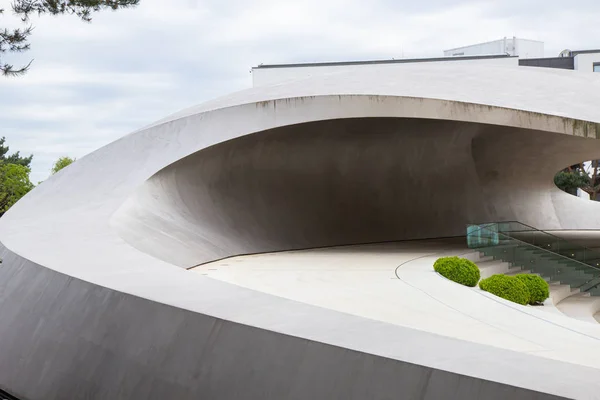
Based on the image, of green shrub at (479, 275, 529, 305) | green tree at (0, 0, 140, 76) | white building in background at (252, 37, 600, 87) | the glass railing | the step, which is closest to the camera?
green tree at (0, 0, 140, 76)

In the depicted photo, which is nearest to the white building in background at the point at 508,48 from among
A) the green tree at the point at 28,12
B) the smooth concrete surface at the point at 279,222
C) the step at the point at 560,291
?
the smooth concrete surface at the point at 279,222

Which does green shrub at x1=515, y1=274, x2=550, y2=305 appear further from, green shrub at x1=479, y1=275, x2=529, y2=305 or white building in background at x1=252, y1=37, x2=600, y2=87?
white building in background at x1=252, y1=37, x2=600, y2=87

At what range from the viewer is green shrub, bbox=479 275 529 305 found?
10.9m

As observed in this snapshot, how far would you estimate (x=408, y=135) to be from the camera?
60.3ft

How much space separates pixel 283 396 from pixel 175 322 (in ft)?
3.88

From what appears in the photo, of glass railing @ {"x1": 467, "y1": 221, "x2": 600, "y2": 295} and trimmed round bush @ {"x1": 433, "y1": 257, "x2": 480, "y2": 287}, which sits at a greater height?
trimmed round bush @ {"x1": 433, "y1": 257, "x2": 480, "y2": 287}

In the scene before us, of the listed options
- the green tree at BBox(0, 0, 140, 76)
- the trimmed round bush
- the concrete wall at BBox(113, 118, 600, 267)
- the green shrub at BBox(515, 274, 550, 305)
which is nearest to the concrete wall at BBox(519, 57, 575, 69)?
the concrete wall at BBox(113, 118, 600, 267)

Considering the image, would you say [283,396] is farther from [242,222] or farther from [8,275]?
[242,222]

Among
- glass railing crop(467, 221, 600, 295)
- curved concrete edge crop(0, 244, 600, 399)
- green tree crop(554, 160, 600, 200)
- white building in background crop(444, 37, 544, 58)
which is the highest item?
white building in background crop(444, 37, 544, 58)

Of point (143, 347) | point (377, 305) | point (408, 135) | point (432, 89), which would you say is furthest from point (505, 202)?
point (143, 347)

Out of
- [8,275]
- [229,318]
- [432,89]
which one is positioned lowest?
[8,275]

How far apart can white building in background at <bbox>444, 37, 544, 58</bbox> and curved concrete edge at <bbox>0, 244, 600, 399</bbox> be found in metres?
48.5

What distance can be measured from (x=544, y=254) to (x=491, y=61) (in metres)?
32.9

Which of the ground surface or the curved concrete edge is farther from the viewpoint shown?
the ground surface
